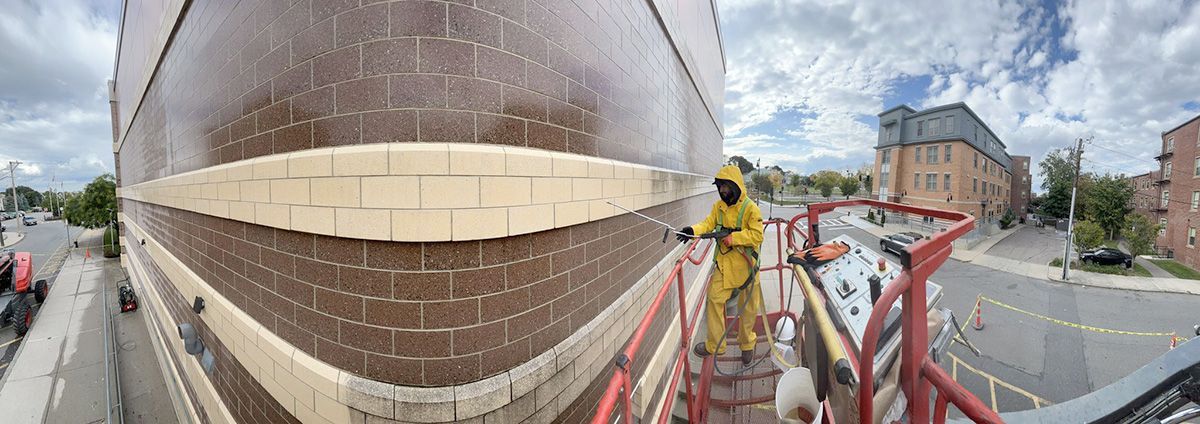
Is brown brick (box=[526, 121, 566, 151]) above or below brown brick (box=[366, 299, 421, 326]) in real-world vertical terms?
above

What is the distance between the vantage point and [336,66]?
80.4 inches

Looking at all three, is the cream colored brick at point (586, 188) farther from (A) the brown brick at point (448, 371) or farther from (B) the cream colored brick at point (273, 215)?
(B) the cream colored brick at point (273, 215)

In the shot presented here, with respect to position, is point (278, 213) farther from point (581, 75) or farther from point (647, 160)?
point (647, 160)

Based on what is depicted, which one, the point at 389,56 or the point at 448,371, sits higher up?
the point at 389,56

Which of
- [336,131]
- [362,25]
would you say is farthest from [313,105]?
[362,25]

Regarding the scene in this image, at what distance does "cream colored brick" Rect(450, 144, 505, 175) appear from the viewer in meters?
1.89

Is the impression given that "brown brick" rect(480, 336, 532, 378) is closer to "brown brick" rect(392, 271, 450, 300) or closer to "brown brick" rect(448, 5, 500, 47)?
"brown brick" rect(392, 271, 450, 300)

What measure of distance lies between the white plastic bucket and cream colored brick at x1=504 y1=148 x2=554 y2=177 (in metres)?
2.74

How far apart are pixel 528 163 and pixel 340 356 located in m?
1.54

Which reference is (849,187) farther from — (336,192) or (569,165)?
(336,192)

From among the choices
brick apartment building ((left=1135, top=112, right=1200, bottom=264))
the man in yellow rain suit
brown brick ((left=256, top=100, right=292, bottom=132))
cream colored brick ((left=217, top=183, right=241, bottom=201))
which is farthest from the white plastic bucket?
brick apartment building ((left=1135, top=112, right=1200, bottom=264))

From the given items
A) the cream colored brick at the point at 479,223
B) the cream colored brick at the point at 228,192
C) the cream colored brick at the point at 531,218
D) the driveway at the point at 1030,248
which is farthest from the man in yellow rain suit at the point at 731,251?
the driveway at the point at 1030,248

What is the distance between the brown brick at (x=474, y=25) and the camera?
1.94 m

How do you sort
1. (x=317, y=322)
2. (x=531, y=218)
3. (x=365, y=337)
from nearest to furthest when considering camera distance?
(x=365, y=337), (x=531, y=218), (x=317, y=322)
